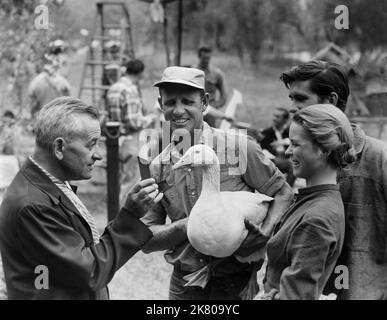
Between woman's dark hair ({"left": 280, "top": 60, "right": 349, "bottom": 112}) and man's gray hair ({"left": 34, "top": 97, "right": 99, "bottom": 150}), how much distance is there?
96 centimetres

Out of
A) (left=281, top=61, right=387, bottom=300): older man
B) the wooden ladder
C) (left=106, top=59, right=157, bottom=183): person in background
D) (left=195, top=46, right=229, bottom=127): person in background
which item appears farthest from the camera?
the wooden ladder

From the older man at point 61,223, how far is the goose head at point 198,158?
0.37 metres

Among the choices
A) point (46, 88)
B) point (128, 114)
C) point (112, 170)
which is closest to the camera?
point (112, 170)

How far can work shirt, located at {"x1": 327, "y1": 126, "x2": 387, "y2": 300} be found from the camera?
2.71 m

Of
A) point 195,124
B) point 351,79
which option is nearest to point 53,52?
point 351,79

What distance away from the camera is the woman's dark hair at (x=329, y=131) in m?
2.49

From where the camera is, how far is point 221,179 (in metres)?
3.13

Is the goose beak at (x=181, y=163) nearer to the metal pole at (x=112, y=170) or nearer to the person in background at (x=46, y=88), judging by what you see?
the metal pole at (x=112, y=170)

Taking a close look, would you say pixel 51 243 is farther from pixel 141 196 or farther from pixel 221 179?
pixel 221 179

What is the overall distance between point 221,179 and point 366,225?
731 mm

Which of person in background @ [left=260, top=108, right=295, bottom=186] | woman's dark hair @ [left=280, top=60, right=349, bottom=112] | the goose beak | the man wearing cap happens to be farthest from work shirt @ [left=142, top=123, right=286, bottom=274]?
person in background @ [left=260, top=108, right=295, bottom=186]

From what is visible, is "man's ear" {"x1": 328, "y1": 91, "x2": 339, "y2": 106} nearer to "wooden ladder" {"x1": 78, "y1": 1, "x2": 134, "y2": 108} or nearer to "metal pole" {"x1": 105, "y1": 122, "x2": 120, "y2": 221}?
"metal pole" {"x1": 105, "y1": 122, "x2": 120, "y2": 221}

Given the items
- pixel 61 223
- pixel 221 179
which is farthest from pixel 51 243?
pixel 221 179

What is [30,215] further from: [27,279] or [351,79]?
[351,79]
